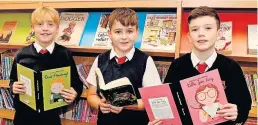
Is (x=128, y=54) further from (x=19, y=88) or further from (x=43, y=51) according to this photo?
(x=19, y=88)

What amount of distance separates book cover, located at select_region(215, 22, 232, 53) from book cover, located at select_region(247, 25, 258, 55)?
0.11 metres

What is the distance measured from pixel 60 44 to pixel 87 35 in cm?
21

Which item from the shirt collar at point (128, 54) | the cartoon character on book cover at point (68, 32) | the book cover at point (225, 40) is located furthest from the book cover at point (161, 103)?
the cartoon character on book cover at point (68, 32)

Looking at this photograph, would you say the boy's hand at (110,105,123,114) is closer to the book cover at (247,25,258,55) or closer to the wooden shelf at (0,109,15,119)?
the book cover at (247,25,258,55)

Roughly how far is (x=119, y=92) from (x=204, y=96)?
42 cm

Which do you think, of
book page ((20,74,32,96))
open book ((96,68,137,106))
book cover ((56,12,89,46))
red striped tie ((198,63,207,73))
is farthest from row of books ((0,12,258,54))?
open book ((96,68,137,106))

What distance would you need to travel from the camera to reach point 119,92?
1370 millimetres

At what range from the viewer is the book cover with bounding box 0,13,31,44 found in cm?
221

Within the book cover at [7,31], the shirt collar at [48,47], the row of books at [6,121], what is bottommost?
the row of books at [6,121]

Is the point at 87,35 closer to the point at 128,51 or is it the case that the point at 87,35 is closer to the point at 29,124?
the point at 128,51

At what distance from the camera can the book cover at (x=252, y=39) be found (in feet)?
5.42

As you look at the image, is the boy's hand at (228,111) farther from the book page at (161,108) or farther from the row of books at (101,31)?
the row of books at (101,31)

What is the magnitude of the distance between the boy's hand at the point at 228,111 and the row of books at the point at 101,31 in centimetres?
43

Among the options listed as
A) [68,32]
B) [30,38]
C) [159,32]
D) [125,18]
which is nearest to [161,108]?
[125,18]
